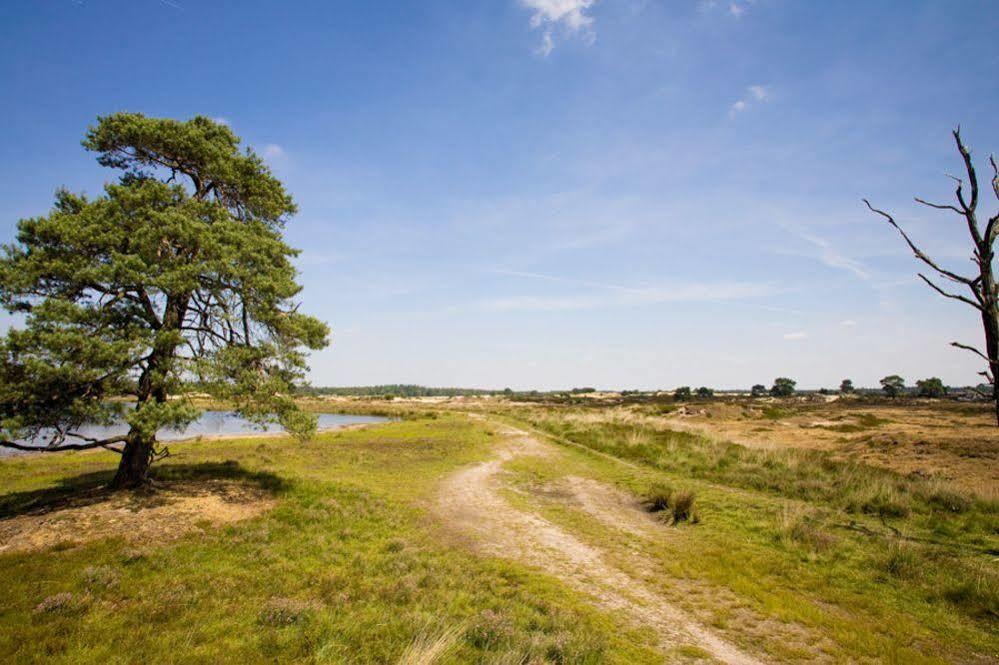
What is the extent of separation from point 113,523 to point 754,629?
14.7 m

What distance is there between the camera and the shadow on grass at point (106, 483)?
12094 mm

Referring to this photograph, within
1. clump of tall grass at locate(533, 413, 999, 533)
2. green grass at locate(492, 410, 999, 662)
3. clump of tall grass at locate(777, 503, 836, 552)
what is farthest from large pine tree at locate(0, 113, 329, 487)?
clump of tall grass at locate(533, 413, 999, 533)

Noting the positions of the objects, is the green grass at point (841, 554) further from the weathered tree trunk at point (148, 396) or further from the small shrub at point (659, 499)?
the weathered tree trunk at point (148, 396)

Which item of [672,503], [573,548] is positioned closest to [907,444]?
[672,503]

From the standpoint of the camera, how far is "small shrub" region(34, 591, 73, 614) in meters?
6.76

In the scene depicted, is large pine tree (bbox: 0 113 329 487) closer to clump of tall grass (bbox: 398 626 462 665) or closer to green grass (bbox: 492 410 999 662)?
clump of tall grass (bbox: 398 626 462 665)

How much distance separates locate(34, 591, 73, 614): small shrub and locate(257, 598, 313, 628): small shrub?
3091 millimetres

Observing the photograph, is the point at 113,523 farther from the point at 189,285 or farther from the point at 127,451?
the point at 189,285

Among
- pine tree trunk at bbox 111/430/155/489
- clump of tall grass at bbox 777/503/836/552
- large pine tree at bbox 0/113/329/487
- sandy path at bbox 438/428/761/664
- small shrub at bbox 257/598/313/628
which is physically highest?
large pine tree at bbox 0/113/329/487

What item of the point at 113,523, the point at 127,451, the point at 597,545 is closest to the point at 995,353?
the point at 597,545

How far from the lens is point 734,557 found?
34.8 ft

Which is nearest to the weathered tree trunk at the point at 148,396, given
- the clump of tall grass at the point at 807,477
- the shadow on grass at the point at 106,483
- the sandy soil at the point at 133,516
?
the shadow on grass at the point at 106,483

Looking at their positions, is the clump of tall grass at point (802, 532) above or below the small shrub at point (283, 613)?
below

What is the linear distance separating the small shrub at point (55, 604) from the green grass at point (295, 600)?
0.6 inches
